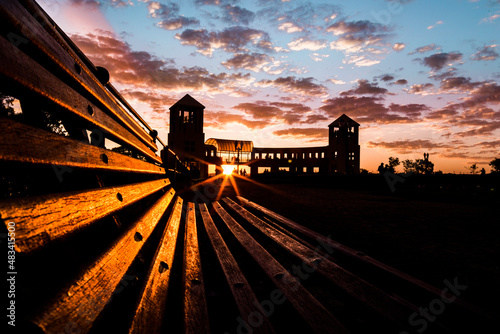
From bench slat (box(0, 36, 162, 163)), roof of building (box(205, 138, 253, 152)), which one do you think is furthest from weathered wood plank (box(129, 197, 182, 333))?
roof of building (box(205, 138, 253, 152))

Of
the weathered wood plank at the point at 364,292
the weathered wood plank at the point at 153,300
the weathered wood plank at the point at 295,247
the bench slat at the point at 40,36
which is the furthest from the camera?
the weathered wood plank at the point at 295,247

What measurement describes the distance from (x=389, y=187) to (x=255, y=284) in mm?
18112

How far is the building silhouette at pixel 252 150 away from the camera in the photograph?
2567 cm

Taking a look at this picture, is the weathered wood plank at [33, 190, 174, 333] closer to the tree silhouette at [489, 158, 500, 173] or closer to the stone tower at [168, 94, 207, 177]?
the stone tower at [168, 94, 207, 177]

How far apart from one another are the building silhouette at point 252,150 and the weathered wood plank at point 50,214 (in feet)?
48.2

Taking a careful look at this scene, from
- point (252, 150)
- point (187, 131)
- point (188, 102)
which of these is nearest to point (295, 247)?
point (187, 131)

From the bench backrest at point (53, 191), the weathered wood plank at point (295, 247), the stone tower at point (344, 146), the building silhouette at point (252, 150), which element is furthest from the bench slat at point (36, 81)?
the stone tower at point (344, 146)

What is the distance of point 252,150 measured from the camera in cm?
5406

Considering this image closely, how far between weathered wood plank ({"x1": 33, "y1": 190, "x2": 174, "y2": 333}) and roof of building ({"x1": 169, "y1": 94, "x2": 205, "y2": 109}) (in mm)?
26364

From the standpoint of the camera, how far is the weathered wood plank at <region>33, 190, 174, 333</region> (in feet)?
2.15

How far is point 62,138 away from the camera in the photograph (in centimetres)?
101

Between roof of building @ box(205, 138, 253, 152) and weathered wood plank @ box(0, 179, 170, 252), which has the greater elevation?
roof of building @ box(205, 138, 253, 152)

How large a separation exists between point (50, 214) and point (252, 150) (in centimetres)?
5339

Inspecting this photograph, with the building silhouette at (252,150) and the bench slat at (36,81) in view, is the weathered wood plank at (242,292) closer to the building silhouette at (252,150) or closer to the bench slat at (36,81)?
the bench slat at (36,81)
